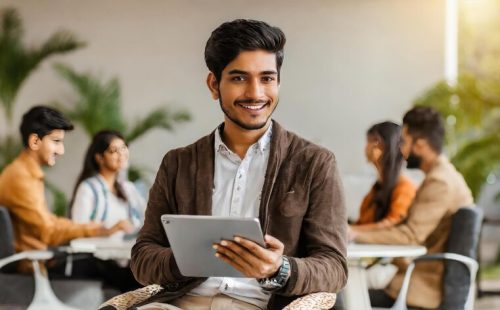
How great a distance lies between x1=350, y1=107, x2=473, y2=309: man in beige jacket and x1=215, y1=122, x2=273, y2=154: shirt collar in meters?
1.38

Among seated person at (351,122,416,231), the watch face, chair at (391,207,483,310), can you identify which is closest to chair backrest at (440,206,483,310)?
chair at (391,207,483,310)

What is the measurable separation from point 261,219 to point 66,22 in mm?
5732

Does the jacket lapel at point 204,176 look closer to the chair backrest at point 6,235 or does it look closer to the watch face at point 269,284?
the watch face at point 269,284

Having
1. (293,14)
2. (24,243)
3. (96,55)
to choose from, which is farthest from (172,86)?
(24,243)

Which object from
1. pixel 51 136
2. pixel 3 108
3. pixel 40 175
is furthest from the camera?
pixel 3 108

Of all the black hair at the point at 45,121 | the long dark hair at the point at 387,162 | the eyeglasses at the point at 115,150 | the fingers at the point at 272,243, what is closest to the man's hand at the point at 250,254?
the fingers at the point at 272,243

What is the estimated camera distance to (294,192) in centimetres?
218

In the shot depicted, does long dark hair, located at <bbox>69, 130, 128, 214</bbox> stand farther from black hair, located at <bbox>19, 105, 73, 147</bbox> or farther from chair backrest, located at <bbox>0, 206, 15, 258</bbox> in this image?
black hair, located at <bbox>19, 105, 73, 147</bbox>

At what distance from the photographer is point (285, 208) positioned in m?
2.16

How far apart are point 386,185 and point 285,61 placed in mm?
1733

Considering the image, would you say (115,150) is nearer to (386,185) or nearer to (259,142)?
(386,185)

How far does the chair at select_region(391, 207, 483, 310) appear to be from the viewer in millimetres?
3686

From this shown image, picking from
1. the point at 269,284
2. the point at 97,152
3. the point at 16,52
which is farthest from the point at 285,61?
the point at 269,284

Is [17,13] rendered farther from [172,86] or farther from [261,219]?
[261,219]
